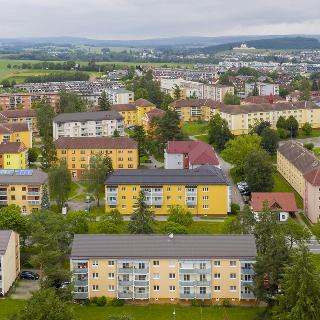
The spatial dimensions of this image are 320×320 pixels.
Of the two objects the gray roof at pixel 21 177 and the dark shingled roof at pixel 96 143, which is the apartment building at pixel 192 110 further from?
the gray roof at pixel 21 177

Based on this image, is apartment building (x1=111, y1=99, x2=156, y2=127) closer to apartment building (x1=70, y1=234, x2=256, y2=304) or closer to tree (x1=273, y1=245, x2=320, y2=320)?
apartment building (x1=70, y1=234, x2=256, y2=304)

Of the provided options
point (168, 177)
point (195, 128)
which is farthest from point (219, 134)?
point (168, 177)

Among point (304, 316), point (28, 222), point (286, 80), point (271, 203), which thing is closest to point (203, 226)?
point (271, 203)

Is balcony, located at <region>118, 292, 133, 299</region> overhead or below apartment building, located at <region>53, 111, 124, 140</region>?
below

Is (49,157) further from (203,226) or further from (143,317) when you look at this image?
(143,317)

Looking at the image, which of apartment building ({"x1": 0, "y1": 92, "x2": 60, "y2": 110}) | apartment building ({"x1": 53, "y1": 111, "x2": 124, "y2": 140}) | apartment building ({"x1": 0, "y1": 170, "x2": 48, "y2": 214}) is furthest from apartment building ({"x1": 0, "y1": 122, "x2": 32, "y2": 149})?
apartment building ({"x1": 0, "y1": 92, "x2": 60, "y2": 110})
